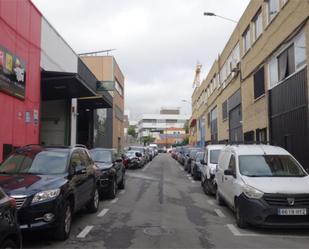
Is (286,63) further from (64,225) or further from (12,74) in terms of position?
(64,225)

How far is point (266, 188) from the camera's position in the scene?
28.8 feet

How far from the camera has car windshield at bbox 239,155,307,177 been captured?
9905 mm

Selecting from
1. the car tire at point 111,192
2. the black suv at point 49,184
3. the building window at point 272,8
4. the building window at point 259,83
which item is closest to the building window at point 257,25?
the building window at point 272,8

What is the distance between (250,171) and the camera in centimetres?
1004

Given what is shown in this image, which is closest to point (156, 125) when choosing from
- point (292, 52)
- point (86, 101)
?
point (86, 101)

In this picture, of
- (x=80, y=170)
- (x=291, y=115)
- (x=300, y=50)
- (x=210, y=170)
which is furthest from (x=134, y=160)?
(x=80, y=170)

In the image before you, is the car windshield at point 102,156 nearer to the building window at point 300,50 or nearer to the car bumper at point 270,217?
the car bumper at point 270,217

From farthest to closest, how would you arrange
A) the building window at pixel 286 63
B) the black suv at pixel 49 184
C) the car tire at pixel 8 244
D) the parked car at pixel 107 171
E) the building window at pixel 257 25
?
the building window at pixel 257 25
the building window at pixel 286 63
the parked car at pixel 107 171
the black suv at pixel 49 184
the car tire at pixel 8 244

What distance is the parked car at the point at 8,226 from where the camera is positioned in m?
4.91

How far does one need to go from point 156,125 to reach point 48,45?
12727 cm

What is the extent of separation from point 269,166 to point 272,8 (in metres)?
13.3

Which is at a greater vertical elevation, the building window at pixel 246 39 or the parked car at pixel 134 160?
the building window at pixel 246 39

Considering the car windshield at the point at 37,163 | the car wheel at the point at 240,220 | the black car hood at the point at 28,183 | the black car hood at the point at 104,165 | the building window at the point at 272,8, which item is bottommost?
the car wheel at the point at 240,220

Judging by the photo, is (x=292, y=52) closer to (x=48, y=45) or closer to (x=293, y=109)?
(x=293, y=109)
